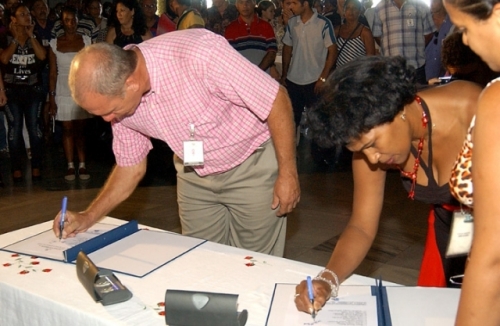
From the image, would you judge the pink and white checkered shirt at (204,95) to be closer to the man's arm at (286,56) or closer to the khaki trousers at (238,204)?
the khaki trousers at (238,204)

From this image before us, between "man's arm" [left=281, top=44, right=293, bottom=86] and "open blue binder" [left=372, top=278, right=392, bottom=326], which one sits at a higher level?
"man's arm" [left=281, top=44, right=293, bottom=86]

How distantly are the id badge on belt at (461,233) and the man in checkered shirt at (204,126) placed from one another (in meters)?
0.68

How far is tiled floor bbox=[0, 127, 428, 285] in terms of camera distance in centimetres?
360

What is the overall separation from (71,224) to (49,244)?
10 centimetres

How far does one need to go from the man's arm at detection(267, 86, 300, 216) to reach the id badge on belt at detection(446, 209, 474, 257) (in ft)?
2.24

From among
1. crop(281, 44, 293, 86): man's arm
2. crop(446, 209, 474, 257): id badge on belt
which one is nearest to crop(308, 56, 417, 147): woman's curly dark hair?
crop(446, 209, 474, 257): id badge on belt

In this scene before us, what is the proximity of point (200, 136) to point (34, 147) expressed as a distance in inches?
154

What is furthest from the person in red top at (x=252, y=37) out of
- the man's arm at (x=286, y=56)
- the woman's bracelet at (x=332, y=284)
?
the woman's bracelet at (x=332, y=284)

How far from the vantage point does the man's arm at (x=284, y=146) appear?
205cm

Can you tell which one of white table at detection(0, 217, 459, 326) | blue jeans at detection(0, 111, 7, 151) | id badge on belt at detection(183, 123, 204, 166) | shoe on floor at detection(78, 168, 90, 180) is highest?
id badge on belt at detection(183, 123, 204, 166)

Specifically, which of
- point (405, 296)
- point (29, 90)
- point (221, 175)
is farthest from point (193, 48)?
point (29, 90)

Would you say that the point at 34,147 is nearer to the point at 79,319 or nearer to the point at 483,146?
the point at 79,319

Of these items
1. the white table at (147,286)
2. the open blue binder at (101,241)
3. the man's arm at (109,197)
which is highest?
the man's arm at (109,197)

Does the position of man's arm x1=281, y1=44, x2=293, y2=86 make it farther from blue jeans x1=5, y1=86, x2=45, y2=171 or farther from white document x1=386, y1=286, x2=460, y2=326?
white document x1=386, y1=286, x2=460, y2=326
